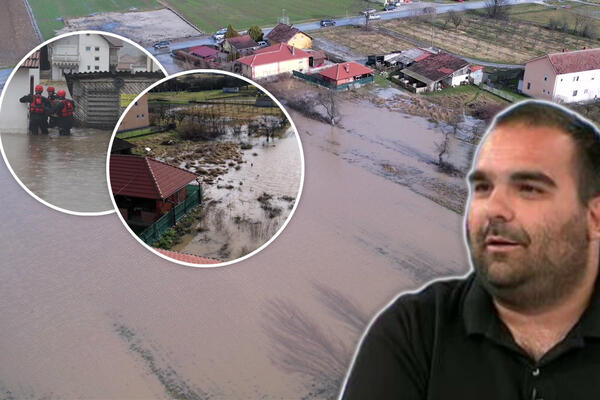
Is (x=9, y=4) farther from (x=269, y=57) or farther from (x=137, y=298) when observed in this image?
(x=137, y=298)

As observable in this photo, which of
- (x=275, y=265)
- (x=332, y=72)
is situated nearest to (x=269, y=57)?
(x=332, y=72)

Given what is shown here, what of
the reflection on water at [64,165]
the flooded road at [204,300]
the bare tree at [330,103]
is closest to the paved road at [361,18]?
the bare tree at [330,103]

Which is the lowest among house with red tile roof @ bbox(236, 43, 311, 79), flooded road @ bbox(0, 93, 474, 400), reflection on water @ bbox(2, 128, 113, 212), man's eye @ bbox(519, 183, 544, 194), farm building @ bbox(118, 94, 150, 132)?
flooded road @ bbox(0, 93, 474, 400)

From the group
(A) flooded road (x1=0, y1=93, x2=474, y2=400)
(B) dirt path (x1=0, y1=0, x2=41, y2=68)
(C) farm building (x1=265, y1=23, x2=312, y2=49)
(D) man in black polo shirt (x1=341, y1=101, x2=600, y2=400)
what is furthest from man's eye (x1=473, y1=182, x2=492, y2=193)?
(C) farm building (x1=265, y1=23, x2=312, y2=49)

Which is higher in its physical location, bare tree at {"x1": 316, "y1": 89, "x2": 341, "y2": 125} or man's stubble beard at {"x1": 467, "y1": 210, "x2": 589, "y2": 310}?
man's stubble beard at {"x1": 467, "y1": 210, "x2": 589, "y2": 310}

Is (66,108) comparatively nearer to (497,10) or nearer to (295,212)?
(295,212)

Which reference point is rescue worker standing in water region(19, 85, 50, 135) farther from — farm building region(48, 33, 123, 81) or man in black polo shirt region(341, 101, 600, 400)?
man in black polo shirt region(341, 101, 600, 400)

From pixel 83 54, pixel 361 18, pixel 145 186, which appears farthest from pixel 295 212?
pixel 361 18
